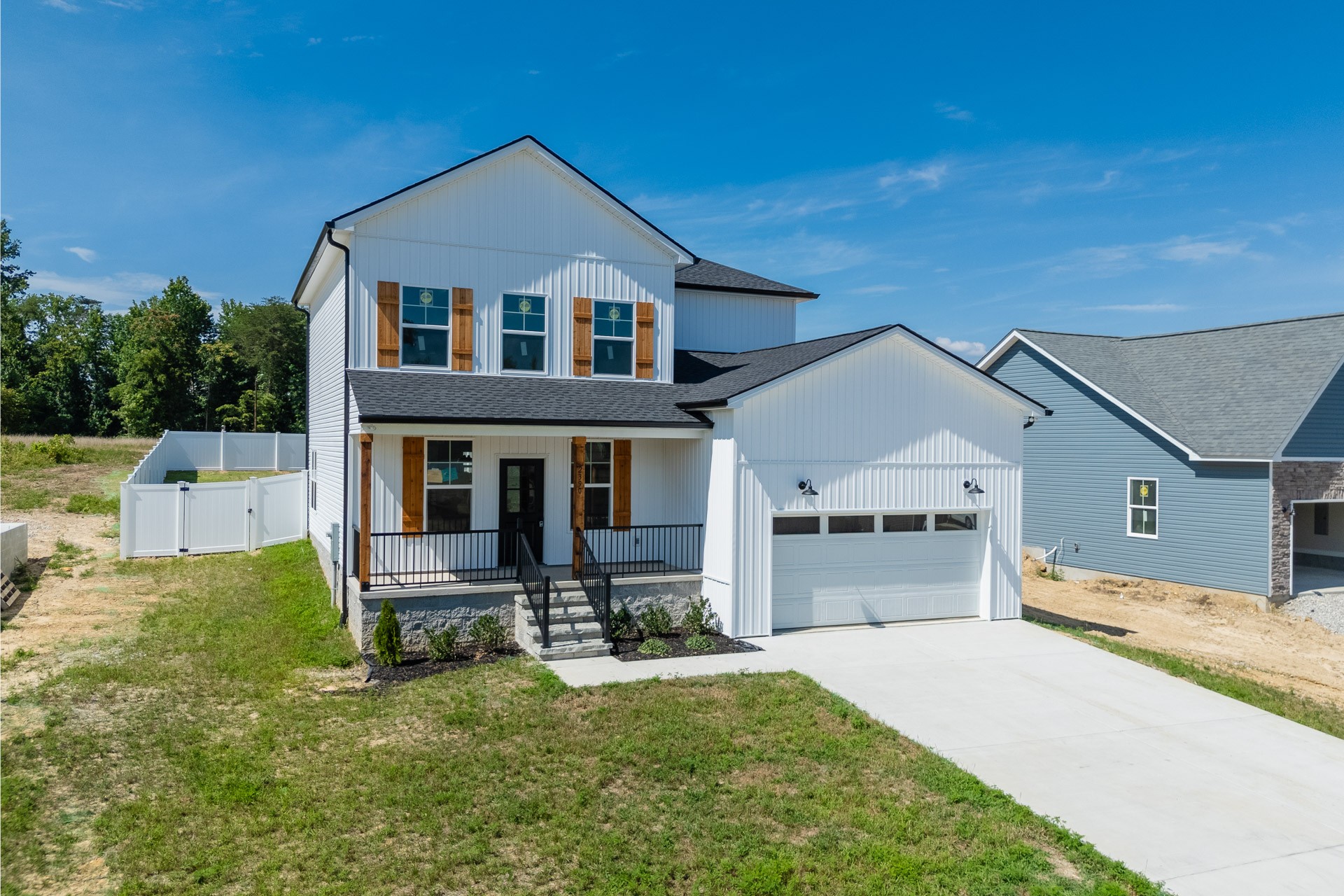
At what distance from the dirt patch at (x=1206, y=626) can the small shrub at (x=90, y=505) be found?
23.5 metres

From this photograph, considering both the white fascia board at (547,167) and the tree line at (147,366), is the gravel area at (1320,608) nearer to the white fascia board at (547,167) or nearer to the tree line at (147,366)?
the white fascia board at (547,167)

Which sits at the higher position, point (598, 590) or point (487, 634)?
point (598, 590)

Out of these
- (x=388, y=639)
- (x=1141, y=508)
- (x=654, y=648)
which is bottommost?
(x=654, y=648)

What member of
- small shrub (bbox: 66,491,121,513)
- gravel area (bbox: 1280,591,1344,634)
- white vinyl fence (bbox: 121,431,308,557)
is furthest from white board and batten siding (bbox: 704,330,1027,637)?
small shrub (bbox: 66,491,121,513)

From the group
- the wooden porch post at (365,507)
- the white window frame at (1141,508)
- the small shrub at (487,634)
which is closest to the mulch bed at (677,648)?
the small shrub at (487,634)

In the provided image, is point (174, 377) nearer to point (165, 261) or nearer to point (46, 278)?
point (165, 261)

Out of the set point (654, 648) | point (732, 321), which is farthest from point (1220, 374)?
point (654, 648)

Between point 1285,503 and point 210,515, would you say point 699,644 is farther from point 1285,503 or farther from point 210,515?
point 1285,503

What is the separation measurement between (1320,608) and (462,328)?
65.4 feet

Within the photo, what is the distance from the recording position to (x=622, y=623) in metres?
12.3

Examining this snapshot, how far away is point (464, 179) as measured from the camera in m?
13.3

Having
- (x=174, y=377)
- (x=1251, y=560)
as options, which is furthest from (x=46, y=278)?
(x=1251, y=560)

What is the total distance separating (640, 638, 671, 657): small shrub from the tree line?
40.7m

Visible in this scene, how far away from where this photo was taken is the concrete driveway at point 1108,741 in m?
6.16
